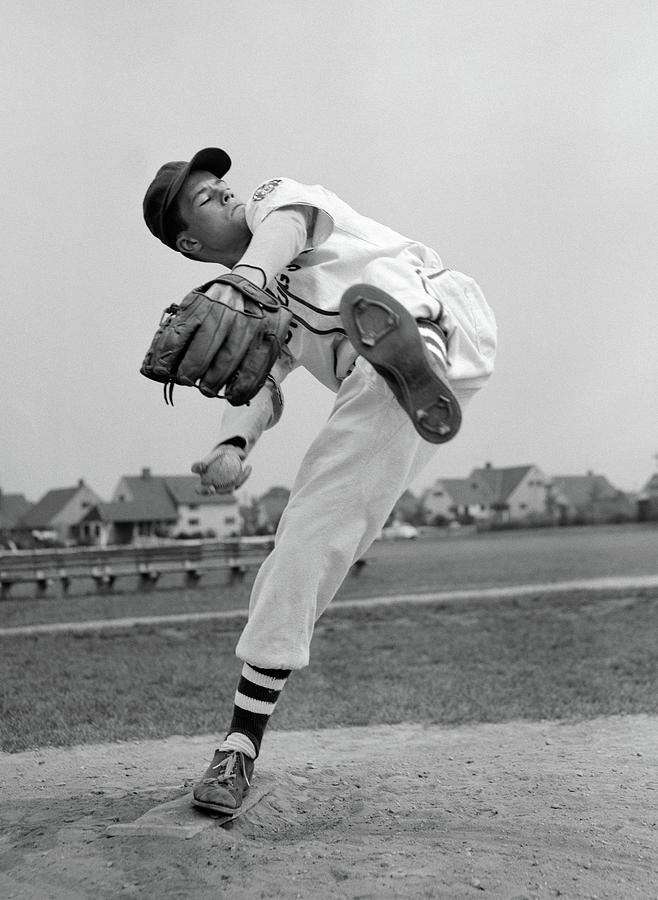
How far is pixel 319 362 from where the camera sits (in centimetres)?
260

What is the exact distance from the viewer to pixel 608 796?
2801mm

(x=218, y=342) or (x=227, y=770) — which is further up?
(x=218, y=342)

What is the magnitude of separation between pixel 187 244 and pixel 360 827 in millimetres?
1623

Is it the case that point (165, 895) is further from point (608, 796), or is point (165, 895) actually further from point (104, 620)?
point (104, 620)

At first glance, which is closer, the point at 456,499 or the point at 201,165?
the point at 201,165

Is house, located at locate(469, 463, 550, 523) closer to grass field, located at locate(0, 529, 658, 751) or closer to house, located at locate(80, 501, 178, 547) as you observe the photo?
house, located at locate(80, 501, 178, 547)

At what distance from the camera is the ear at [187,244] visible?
8.23ft

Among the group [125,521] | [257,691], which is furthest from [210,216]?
[125,521]

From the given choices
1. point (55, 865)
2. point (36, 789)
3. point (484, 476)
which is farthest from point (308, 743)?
point (484, 476)

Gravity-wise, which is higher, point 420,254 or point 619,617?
point 420,254

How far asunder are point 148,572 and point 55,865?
13868 millimetres

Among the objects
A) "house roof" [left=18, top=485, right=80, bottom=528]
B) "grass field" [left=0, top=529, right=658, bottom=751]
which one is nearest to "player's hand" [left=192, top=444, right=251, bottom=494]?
"grass field" [left=0, top=529, right=658, bottom=751]

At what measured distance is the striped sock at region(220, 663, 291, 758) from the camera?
2529 mm

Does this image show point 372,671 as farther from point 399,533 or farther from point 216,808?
point 399,533
